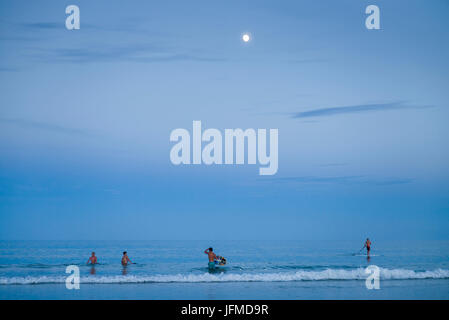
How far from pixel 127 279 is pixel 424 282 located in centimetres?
885

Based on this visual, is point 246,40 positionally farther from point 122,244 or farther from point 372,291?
point 122,244

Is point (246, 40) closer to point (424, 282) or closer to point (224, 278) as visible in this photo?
point (224, 278)

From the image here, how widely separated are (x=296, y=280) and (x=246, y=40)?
744 centimetres

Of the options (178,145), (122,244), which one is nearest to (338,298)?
(178,145)

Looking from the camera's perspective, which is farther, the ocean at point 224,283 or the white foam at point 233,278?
the white foam at point 233,278

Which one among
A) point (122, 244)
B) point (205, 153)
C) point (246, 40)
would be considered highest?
point (246, 40)

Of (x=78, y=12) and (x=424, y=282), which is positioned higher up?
(x=78, y=12)

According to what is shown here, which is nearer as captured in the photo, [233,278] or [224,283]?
[224,283]

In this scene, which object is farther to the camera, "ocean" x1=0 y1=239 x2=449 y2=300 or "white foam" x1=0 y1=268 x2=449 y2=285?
"white foam" x1=0 y1=268 x2=449 y2=285

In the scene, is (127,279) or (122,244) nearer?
(127,279)

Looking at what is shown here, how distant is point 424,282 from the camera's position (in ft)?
40.4
